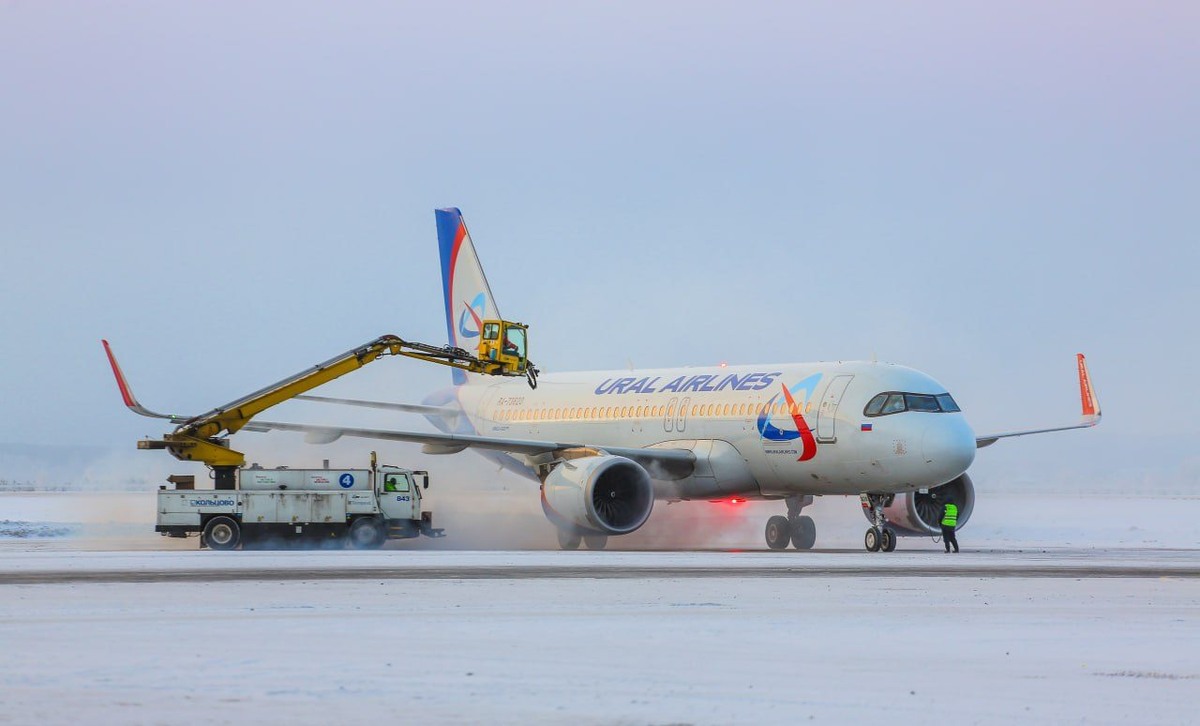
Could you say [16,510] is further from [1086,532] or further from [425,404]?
[1086,532]

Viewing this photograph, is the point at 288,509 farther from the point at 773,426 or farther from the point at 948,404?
the point at 948,404

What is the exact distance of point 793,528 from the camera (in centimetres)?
3694

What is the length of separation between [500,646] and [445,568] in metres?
10.8

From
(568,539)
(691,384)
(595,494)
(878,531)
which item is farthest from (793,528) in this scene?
(568,539)

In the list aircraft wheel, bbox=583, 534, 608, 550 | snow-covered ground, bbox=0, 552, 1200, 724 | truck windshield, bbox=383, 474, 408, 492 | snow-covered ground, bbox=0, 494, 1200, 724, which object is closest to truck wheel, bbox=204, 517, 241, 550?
truck windshield, bbox=383, 474, 408, 492

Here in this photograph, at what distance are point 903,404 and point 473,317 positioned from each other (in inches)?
652

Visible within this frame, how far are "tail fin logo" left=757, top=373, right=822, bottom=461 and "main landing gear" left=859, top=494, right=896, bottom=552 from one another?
1.74m

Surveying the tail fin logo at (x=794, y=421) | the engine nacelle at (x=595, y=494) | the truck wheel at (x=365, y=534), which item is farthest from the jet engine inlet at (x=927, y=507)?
the truck wheel at (x=365, y=534)

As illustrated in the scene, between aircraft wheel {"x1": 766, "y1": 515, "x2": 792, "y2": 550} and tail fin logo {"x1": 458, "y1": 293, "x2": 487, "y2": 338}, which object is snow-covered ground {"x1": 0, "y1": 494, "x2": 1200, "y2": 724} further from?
tail fin logo {"x1": 458, "y1": 293, "x2": 487, "y2": 338}

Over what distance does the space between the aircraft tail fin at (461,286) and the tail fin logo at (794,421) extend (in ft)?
42.7

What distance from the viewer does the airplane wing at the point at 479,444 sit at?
109 feet

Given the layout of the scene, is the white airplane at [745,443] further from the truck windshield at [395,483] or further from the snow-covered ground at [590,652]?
the snow-covered ground at [590,652]

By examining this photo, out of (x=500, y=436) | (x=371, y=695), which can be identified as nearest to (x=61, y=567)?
(x=371, y=695)

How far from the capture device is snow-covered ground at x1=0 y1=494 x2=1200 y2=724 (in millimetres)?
9961
